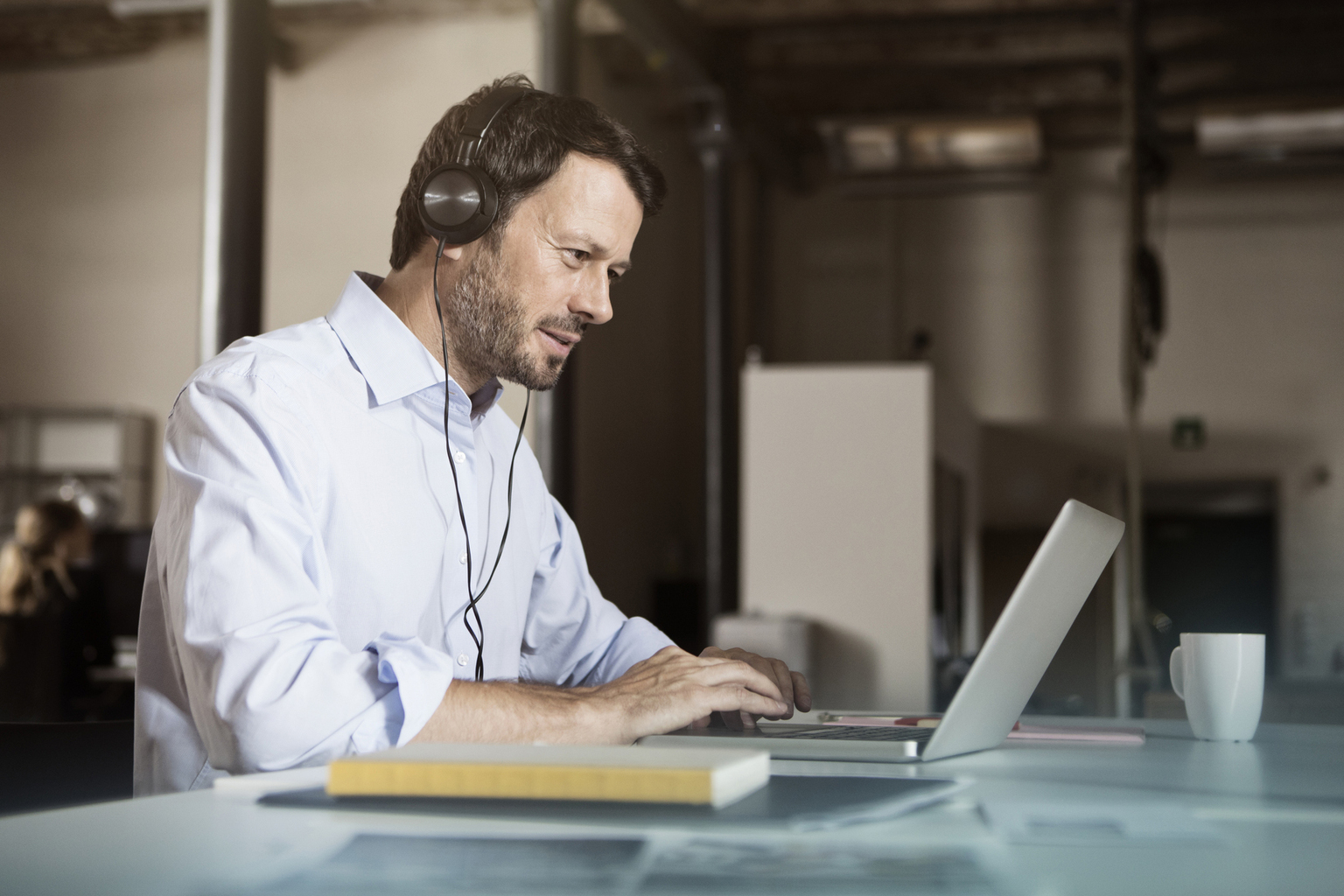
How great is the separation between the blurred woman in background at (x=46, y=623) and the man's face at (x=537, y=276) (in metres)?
3.54

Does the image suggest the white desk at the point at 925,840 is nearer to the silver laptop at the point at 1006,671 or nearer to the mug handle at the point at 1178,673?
the silver laptop at the point at 1006,671

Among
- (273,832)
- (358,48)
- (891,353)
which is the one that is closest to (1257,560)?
(891,353)

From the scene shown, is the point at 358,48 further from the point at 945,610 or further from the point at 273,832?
the point at 273,832

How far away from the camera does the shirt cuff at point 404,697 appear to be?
970mm

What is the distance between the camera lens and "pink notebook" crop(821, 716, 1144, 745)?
1.11 m

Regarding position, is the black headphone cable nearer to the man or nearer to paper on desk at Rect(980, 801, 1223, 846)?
the man

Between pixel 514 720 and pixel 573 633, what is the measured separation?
55 cm

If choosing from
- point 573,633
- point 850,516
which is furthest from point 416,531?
point 850,516

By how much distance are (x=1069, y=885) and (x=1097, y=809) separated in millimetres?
221

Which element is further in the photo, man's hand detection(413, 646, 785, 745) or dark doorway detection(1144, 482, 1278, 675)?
dark doorway detection(1144, 482, 1278, 675)

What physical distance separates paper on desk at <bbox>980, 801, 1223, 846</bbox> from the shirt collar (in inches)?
31.6

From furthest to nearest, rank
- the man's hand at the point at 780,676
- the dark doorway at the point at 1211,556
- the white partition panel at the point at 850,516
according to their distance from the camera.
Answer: the dark doorway at the point at 1211,556 < the white partition panel at the point at 850,516 < the man's hand at the point at 780,676

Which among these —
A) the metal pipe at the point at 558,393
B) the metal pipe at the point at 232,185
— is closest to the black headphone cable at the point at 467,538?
the metal pipe at the point at 232,185

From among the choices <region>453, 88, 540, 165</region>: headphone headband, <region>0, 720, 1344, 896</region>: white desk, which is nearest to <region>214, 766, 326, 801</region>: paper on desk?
<region>0, 720, 1344, 896</region>: white desk
